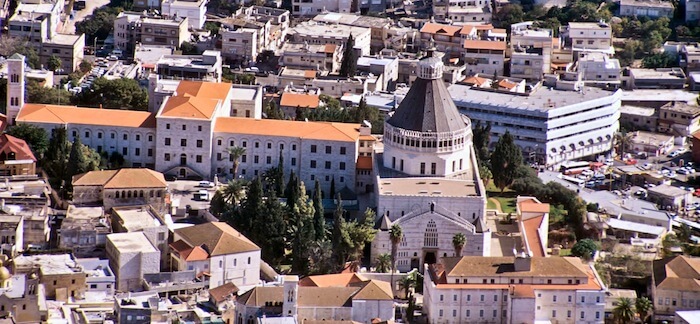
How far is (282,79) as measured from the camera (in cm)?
15100

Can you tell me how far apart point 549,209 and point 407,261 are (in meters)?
11.9

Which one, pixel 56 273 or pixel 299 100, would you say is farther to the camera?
pixel 299 100

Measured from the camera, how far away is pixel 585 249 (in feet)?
387

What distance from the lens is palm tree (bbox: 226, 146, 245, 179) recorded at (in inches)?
4926

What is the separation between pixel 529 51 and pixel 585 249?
4498cm

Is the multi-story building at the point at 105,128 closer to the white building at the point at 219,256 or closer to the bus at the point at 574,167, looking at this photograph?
the white building at the point at 219,256

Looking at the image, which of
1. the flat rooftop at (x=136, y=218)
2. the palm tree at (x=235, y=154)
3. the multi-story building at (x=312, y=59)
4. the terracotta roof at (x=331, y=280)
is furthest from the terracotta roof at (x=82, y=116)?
the multi-story building at (x=312, y=59)

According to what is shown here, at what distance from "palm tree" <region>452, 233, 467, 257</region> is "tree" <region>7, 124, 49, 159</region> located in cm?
2685

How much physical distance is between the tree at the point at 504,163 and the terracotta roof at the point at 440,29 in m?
35.4

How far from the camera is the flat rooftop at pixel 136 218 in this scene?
113875 millimetres

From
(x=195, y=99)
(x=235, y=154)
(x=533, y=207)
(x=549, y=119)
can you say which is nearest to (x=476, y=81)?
(x=549, y=119)

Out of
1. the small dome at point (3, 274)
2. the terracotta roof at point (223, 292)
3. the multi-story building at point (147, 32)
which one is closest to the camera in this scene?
the small dome at point (3, 274)

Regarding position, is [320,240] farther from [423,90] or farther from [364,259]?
[423,90]

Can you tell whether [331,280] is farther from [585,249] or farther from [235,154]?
[235,154]
